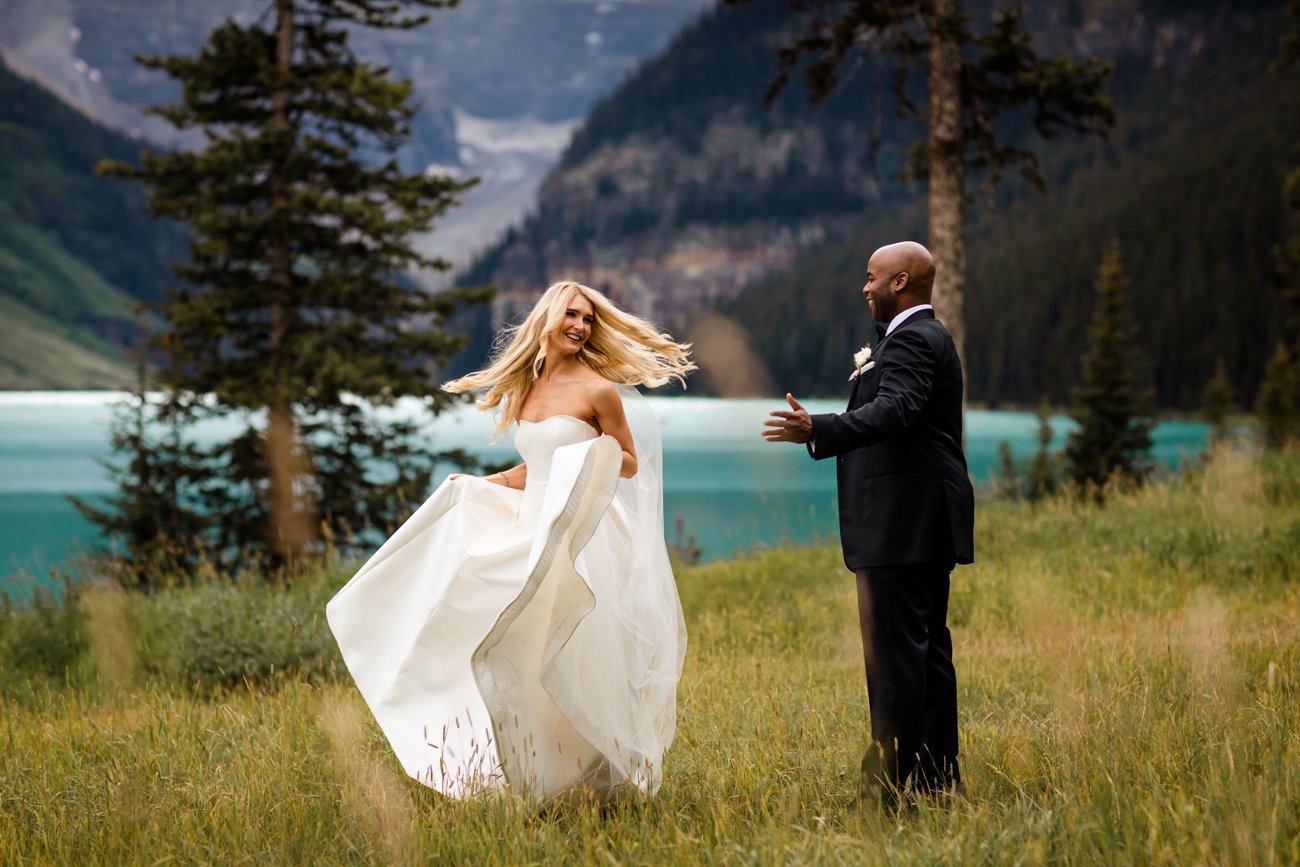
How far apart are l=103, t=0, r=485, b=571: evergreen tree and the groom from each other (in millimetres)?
12616

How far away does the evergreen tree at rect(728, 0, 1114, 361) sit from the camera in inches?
484

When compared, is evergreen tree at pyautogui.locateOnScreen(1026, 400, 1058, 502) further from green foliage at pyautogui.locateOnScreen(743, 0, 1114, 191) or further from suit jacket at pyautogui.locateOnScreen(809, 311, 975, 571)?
suit jacket at pyautogui.locateOnScreen(809, 311, 975, 571)

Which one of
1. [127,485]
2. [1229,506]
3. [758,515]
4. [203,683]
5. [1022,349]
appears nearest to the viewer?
[203,683]

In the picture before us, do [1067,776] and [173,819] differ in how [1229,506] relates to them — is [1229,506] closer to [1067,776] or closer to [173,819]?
[1067,776]

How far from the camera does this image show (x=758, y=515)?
40.2 m

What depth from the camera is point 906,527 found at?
13.3 feet

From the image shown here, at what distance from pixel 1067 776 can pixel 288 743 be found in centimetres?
365

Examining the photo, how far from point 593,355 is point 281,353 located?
1318 cm

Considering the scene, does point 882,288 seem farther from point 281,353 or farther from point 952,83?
point 281,353

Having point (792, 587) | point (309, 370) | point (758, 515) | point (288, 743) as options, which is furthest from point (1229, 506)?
point (758, 515)

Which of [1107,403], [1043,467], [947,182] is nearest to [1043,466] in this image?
[1043,467]

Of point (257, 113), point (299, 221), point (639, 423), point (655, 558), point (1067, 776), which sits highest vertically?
point (257, 113)

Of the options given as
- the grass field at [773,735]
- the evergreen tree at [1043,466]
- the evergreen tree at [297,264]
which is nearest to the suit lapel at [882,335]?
the grass field at [773,735]

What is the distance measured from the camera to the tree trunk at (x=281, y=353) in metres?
16.4
